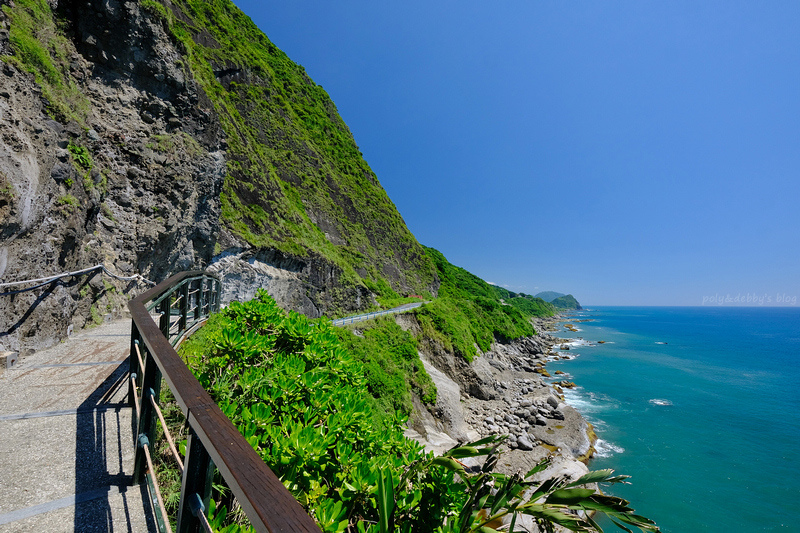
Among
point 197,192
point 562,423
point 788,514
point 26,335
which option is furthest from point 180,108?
point 788,514

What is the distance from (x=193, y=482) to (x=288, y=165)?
30954mm

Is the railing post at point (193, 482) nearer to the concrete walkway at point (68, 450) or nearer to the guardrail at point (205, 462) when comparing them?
the guardrail at point (205, 462)

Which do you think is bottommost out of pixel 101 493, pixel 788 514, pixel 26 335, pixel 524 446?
pixel 788 514

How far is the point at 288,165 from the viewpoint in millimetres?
29328

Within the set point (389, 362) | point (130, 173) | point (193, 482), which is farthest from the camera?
point (389, 362)

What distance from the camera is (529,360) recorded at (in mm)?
38375

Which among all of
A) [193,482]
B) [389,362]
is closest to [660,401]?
[389,362]

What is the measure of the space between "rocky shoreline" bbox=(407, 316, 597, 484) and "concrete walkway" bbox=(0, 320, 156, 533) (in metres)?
9.16

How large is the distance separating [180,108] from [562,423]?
84.6 ft

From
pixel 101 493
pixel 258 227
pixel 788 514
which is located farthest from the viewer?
pixel 258 227

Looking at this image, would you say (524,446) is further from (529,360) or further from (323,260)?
(529,360)

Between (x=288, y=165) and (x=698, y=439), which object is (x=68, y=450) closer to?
(x=288, y=165)

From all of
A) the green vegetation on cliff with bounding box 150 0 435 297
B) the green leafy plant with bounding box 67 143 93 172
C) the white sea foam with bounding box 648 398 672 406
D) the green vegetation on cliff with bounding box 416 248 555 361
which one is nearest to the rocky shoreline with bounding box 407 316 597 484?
the green vegetation on cliff with bounding box 416 248 555 361

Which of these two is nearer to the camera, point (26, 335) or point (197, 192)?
point (26, 335)
